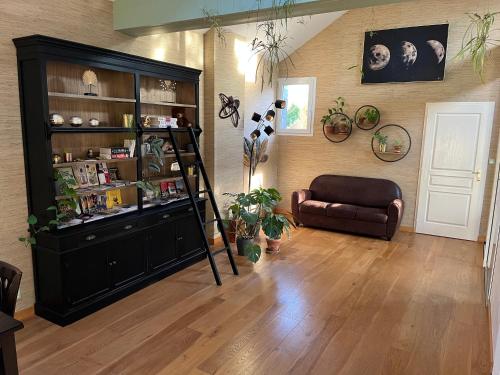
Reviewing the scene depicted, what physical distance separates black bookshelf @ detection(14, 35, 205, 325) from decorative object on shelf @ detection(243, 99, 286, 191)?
1.60 m

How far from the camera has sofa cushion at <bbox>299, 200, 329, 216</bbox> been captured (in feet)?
18.9

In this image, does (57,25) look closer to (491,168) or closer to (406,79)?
(406,79)

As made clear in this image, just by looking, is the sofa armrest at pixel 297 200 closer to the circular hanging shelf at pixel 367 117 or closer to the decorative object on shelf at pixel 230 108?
the circular hanging shelf at pixel 367 117

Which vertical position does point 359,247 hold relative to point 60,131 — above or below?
below

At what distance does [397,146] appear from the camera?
5.71 meters

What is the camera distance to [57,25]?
306 centimetres

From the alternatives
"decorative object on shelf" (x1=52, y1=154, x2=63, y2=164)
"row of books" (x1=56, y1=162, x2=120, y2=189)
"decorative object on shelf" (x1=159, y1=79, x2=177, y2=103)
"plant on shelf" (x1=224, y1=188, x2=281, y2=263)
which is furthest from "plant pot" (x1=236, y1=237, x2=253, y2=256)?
"decorative object on shelf" (x1=52, y1=154, x2=63, y2=164)

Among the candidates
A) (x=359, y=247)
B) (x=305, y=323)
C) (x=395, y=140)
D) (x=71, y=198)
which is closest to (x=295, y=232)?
(x=359, y=247)

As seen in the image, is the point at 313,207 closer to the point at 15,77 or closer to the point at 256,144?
the point at 256,144

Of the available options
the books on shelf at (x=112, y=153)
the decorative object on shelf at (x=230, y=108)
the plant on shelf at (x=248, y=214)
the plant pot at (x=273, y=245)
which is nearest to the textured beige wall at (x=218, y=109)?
the decorative object on shelf at (x=230, y=108)

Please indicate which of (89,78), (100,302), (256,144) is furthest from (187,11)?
(256,144)

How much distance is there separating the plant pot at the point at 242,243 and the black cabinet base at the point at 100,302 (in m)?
0.84

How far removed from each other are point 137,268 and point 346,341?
6.74 ft

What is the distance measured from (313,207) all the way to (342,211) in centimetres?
47
